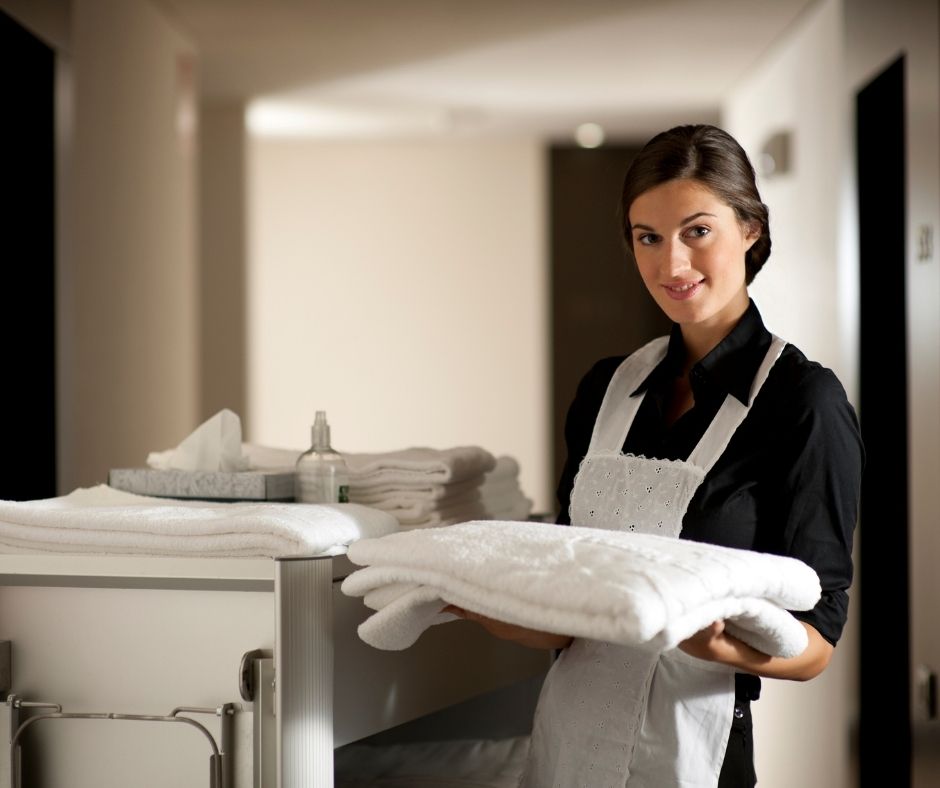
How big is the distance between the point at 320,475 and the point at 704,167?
51cm

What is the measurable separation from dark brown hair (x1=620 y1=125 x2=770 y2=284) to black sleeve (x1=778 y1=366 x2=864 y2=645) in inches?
8.4

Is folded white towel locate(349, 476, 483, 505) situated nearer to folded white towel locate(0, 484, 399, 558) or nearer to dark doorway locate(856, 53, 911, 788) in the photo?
folded white towel locate(0, 484, 399, 558)

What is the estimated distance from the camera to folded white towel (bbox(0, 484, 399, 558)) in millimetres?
1030

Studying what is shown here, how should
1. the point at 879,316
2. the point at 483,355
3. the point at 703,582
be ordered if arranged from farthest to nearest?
the point at 483,355
the point at 879,316
the point at 703,582

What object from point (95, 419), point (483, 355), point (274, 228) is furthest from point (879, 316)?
point (274, 228)

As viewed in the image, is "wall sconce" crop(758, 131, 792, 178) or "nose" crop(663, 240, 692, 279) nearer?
"nose" crop(663, 240, 692, 279)

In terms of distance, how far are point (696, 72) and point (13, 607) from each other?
178 inches

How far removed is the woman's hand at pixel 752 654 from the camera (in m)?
0.92

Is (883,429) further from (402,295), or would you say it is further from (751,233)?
(402,295)

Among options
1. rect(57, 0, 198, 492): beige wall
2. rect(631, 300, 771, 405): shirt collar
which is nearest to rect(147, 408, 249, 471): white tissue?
rect(631, 300, 771, 405): shirt collar

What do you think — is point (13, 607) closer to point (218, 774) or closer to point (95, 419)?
point (218, 774)

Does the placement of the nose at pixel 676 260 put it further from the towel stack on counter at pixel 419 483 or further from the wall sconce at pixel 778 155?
the wall sconce at pixel 778 155

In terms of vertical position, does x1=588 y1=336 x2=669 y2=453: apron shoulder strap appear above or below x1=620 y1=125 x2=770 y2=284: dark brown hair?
below

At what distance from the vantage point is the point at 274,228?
6.54 metres
